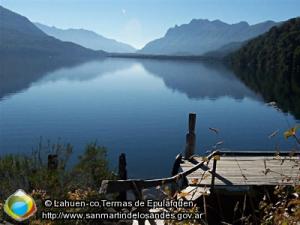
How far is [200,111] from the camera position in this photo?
190 feet

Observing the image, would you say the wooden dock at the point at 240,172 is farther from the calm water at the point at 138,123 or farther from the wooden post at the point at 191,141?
the calm water at the point at 138,123

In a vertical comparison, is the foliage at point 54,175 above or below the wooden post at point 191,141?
below

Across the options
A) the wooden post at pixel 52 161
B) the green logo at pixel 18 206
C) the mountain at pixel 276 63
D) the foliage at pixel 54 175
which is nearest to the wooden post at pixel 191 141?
the foliage at pixel 54 175

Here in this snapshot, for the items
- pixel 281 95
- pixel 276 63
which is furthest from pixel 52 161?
pixel 276 63

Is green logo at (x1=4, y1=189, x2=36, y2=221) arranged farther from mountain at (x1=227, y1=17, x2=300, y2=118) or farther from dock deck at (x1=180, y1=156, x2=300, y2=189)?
mountain at (x1=227, y1=17, x2=300, y2=118)

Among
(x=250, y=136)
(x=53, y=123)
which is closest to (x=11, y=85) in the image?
(x=53, y=123)

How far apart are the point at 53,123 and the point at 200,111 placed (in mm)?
22276

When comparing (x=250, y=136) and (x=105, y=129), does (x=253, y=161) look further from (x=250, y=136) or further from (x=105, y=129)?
(x=105, y=129)

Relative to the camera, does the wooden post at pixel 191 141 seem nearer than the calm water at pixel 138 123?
Yes

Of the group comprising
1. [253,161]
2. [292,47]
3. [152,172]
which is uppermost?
[292,47]

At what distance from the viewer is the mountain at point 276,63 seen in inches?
3275

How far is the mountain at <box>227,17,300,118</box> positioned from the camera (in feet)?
273

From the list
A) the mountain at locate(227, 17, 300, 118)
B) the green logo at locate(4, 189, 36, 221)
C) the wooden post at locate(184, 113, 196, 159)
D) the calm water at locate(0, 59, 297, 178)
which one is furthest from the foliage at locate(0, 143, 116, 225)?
the mountain at locate(227, 17, 300, 118)

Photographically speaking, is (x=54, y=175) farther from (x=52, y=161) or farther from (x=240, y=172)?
(x=240, y=172)
